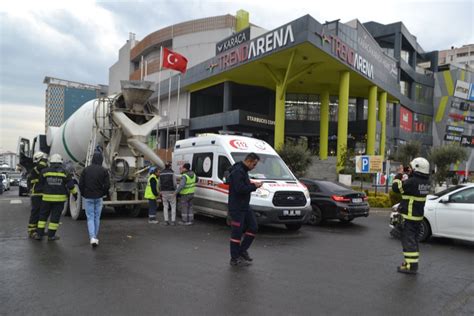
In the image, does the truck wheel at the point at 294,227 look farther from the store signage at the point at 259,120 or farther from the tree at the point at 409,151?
the store signage at the point at 259,120

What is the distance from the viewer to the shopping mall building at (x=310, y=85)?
1222 inches

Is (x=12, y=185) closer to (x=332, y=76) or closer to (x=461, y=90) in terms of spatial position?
(x=332, y=76)

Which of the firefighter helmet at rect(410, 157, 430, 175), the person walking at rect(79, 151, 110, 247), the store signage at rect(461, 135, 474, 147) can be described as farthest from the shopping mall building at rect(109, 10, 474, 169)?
the firefighter helmet at rect(410, 157, 430, 175)

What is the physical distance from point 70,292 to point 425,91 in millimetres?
61588

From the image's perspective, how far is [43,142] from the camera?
49.9 feet

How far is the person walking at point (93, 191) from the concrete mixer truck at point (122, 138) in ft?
10.8

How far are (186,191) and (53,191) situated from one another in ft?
11.7

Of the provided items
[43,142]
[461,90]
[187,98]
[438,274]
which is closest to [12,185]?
[187,98]

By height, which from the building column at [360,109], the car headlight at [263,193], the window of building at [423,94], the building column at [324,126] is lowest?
the car headlight at [263,193]

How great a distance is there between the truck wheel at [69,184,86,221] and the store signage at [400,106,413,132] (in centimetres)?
4633

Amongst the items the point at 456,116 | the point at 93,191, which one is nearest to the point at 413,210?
the point at 93,191

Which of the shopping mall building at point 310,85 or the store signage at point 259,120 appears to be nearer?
the shopping mall building at point 310,85

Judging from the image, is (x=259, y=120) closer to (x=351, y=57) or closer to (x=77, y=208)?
(x=351, y=57)

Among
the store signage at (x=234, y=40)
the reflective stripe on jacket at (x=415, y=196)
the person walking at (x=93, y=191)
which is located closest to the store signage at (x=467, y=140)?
the store signage at (x=234, y=40)
